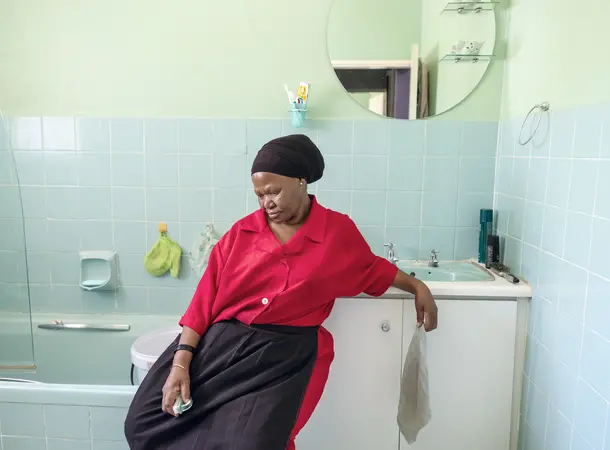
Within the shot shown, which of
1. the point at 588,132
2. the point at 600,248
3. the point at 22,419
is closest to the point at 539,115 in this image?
the point at 588,132

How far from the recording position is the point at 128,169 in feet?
7.41

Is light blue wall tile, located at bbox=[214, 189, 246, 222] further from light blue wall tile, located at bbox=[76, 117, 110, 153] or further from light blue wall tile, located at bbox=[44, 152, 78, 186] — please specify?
light blue wall tile, located at bbox=[44, 152, 78, 186]

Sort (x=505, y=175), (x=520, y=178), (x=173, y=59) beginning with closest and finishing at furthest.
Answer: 1. (x=520, y=178)
2. (x=505, y=175)
3. (x=173, y=59)

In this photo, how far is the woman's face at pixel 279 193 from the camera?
1.51 meters

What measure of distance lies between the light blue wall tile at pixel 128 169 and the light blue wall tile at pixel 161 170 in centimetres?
3

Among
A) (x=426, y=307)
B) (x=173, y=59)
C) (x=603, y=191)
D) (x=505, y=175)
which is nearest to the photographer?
(x=603, y=191)

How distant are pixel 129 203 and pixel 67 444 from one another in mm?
956

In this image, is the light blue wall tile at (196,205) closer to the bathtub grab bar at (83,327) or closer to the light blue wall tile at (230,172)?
the light blue wall tile at (230,172)

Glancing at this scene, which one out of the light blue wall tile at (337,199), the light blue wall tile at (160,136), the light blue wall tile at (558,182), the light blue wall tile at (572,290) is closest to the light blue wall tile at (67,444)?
the light blue wall tile at (160,136)

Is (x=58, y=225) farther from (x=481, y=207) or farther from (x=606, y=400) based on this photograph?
(x=606, y=400)

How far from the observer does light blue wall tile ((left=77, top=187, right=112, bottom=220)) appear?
2285 millimetres

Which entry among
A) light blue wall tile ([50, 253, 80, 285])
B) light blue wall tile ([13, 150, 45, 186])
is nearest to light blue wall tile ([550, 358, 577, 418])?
light blue wall tile ([50, 253, 80, 285])

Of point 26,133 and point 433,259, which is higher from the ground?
point 26,133

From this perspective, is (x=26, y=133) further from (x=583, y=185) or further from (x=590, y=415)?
(x=590, y=415)
